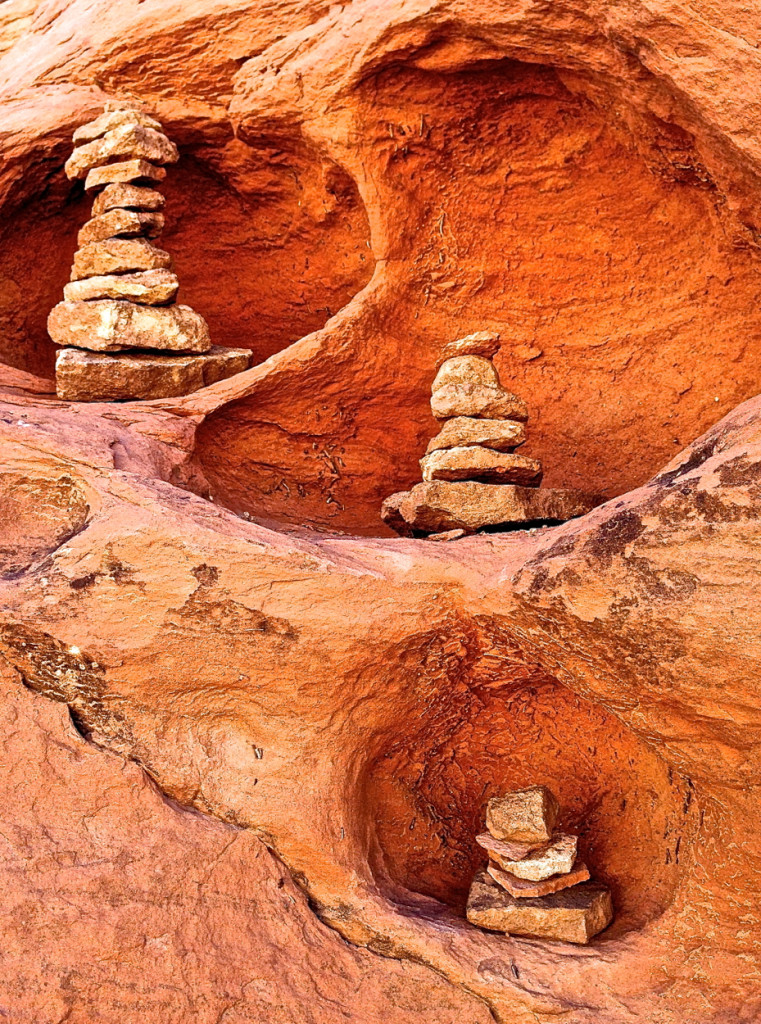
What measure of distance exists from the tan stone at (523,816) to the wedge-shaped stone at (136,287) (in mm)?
3100

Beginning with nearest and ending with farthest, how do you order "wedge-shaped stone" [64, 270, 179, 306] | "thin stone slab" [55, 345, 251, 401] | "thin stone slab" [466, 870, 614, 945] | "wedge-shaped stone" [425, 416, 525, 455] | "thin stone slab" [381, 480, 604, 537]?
"thin stone slab" [466, 870, 614, 945], "thin stone slab" [381, 480, 604, 537], "wedge-shaped stone" [425, 416, 525, 455], "thin stone slab" [55, 345, 251, 401], "wedge-shaped stone" [64, 270, 179, 306]

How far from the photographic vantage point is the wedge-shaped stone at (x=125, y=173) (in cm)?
523

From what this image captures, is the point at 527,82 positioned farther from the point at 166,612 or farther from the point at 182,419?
the point at 166,612

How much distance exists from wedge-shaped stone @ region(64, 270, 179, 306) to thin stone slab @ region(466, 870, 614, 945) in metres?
3.38

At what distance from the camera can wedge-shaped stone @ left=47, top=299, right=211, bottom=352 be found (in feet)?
16.7

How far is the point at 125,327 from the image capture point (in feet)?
16.7

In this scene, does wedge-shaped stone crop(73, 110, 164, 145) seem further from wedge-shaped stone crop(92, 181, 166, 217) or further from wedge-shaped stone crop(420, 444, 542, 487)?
wedge-shaped stone crop(420, 444, 542, 487)

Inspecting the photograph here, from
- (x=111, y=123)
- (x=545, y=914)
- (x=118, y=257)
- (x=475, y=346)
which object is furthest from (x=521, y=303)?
(x=545, y=914)

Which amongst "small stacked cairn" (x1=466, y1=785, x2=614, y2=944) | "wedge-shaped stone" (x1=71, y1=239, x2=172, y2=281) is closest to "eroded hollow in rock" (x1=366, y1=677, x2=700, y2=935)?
"small stacked cairn" (x1=466, y1=785, x2=614, y2=944)

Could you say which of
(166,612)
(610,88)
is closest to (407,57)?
(610,88)

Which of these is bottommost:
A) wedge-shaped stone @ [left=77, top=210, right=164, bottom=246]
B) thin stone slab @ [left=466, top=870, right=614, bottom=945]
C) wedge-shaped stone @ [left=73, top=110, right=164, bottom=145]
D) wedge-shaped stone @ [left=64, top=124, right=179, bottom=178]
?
thin stone slab @ [left=466, top=870, right=614, bottom=945]

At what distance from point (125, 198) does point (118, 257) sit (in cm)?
33

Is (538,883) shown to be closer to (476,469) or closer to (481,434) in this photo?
Result: (476,469)

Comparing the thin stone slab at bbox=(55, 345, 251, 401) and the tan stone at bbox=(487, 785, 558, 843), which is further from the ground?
the thin stone slab at bbox=(55, 345, 251, 401)
